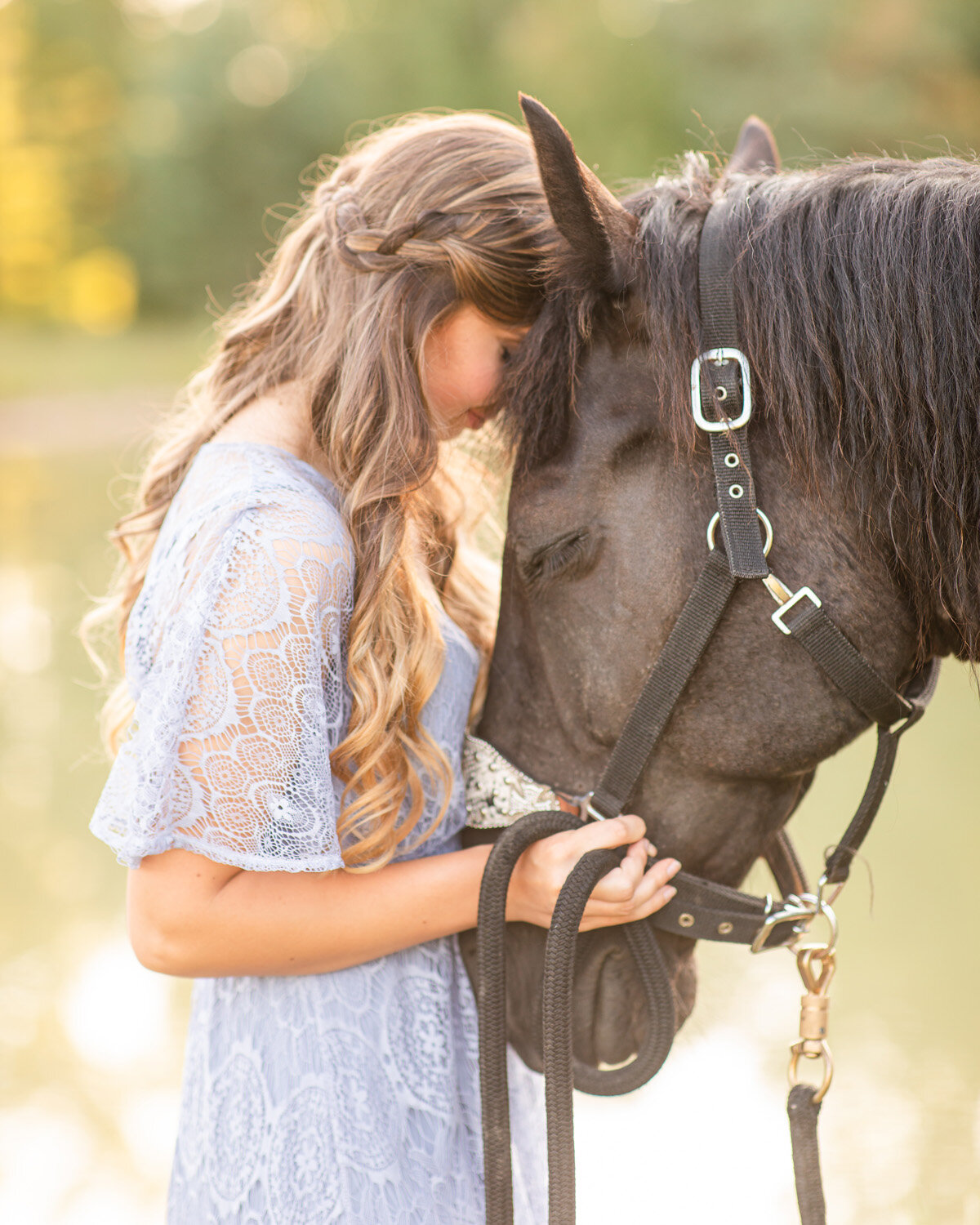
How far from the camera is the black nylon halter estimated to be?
41.9 inches

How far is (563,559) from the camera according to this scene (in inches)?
46.2

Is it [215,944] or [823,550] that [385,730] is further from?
[823,550]

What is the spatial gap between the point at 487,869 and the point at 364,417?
516 mm

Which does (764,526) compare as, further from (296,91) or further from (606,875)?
(296,91)

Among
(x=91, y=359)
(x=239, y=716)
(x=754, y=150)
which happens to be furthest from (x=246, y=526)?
(x=91, y=359)

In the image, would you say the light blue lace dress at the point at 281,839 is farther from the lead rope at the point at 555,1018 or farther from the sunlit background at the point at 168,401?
the sunlit background at the point at 168,401

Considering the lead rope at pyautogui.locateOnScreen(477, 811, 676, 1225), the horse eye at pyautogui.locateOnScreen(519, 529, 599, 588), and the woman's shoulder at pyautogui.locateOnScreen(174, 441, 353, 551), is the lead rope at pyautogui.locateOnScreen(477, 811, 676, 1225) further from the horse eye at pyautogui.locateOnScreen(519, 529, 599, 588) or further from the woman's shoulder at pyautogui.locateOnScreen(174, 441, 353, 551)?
Result: the woman's shoulder at pyautogui.locateOnScreen(174, 441, 353, 551)

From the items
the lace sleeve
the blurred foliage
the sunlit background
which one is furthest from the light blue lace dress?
the blurred foliage

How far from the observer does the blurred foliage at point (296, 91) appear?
72.3ft

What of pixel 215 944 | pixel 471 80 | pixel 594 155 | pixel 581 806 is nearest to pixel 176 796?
pixel 215 944

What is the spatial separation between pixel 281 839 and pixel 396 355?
21.2 inches

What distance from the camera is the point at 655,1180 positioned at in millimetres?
2387

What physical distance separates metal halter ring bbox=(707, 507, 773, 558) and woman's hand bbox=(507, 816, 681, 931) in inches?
12.4

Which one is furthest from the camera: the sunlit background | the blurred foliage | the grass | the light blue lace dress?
the blurred foliage
